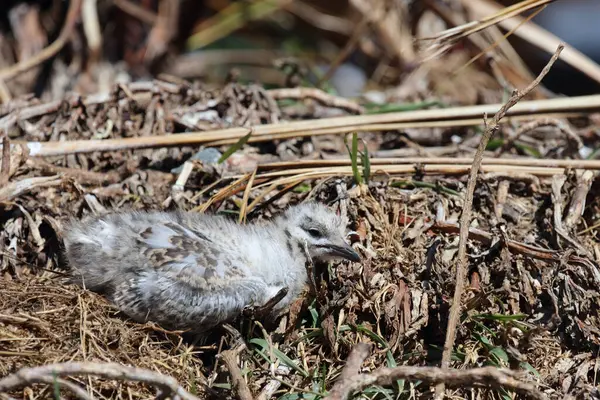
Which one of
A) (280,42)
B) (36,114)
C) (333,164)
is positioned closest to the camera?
(333,164)

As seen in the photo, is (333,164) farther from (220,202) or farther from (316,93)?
(316,93)

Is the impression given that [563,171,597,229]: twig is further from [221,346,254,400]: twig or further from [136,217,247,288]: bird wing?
[221,346,254,400]: twig

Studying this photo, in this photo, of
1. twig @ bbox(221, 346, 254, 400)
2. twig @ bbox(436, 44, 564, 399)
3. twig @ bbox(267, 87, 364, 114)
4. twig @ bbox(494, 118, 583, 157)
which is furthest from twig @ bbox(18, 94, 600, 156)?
twig @ bbox(221, 346, 254, 400)

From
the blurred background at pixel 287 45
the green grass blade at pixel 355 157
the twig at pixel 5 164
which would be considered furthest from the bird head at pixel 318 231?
the blurred background at pixel 287 45

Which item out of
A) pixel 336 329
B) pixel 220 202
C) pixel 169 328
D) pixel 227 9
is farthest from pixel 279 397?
pixel 227 9

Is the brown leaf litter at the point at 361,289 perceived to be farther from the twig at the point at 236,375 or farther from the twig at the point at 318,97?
the twig at the point at 318,97

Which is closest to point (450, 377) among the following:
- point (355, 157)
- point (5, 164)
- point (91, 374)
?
point (91, 374)
